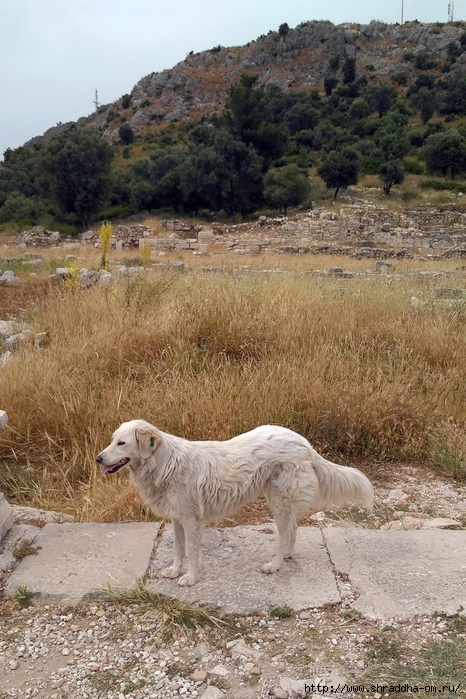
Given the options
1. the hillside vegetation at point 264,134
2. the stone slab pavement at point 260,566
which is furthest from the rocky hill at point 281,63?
the stone slab pavement at point 260,566

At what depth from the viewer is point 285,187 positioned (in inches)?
1272

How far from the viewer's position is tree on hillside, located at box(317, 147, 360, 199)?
109ft

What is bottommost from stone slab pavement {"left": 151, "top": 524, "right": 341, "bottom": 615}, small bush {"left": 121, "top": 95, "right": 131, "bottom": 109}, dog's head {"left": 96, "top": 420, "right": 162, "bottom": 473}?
stone slab pavement {"left": 151, "top": 524, "right": 341, "bottom": 615}

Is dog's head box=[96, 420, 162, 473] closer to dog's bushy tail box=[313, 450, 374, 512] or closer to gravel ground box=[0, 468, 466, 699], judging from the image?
gravel ground box=[0, 468, 466, 699]

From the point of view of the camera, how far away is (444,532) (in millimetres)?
3162

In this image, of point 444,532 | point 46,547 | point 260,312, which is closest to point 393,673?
point 444,532

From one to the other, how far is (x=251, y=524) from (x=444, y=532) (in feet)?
3.86

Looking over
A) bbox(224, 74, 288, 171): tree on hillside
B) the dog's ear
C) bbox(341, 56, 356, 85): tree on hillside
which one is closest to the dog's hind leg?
the dog's ear

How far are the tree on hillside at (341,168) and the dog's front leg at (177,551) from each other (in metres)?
33.6

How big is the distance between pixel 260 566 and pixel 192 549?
16.6 inches

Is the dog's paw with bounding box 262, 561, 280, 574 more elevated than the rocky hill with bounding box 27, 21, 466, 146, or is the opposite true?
the rocky hill with bounding box 27, 21, 466, 146

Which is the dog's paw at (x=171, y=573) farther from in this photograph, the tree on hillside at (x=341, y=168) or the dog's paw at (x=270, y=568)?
the tree on hillside at (x=341, y=168)

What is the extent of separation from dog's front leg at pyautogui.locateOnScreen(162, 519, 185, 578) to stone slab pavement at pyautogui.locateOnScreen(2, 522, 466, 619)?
44 mm

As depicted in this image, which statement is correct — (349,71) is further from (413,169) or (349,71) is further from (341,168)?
(341,168)
